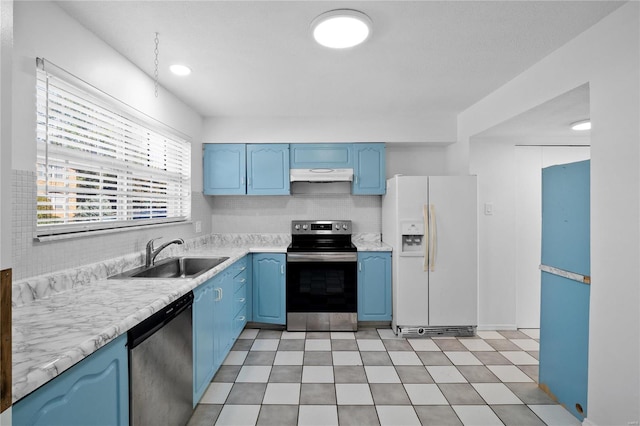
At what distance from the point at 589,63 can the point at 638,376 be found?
1759 millimetres

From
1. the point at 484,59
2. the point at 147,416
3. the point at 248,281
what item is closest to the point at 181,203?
the point at 248,281

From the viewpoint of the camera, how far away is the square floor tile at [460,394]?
7.22ft

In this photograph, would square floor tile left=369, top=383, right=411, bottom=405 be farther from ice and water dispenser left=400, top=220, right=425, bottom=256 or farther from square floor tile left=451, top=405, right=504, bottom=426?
ice and water dispenser left=400, top=220, right=425, bottom=256

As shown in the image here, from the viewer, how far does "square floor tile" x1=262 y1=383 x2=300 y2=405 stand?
2184 mm

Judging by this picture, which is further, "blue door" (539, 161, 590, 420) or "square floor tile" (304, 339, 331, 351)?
"square floor tile" (304, 339, 331, 351)

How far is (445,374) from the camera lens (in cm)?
256

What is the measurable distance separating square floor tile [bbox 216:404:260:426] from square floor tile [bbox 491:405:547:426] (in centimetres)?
160

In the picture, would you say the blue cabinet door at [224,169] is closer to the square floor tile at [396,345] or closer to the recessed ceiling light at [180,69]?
the recessed ceiling light at [180,69]

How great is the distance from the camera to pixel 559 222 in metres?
2.19

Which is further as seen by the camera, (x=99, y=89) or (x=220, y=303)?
(x=220, y=303)

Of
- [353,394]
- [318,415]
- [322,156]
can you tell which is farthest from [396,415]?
[322,156]

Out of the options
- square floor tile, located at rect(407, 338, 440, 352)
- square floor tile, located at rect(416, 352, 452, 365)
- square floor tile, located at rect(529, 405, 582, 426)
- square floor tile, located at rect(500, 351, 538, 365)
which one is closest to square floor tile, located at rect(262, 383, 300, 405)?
square floor tile, located at rect(416, 352, 452, 365)

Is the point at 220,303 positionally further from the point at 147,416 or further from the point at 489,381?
the point at 489,381

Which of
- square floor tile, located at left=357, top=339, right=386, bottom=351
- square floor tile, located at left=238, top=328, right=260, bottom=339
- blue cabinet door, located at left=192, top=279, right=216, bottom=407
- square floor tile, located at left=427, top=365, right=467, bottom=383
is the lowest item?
square floor tile, located at left=238, top=328, right=260, bottom=339
